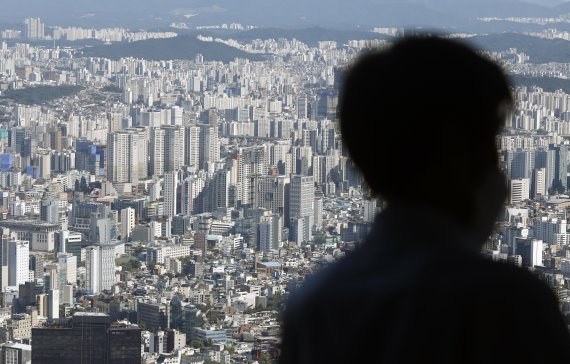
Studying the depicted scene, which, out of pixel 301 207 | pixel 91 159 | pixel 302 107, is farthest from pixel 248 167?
pixel 302 107

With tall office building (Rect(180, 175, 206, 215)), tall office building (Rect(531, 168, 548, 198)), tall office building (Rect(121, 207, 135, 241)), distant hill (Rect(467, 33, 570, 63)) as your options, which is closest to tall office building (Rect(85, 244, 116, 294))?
tall office building (Rect(121, 207, 135, 241))

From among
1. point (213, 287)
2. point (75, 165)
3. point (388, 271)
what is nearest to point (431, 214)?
point (388, 271)

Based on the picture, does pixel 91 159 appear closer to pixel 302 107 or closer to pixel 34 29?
pixel 302 107

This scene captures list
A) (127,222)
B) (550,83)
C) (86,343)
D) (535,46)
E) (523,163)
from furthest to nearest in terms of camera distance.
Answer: (535,46), (550,83), (523,163), (127,222), (86,343)

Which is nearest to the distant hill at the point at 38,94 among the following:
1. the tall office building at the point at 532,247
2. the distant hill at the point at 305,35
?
the distant hill at the point at 305,35

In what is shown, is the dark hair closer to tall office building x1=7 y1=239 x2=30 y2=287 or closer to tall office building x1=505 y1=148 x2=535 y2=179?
tall office building x1=7 y1=239 x2=30 y2=287
